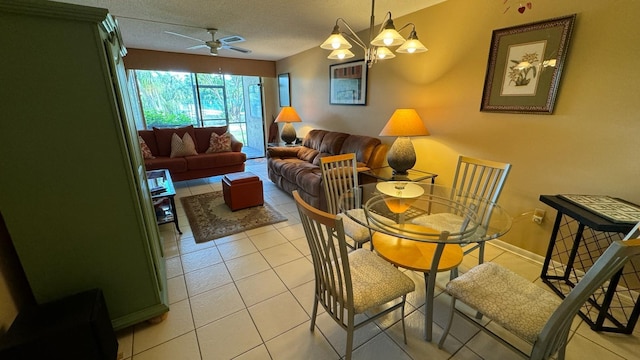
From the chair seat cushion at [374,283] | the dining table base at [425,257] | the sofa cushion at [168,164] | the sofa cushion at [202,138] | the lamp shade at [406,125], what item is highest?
the lamp shade at [406,125]

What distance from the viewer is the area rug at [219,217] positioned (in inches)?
111

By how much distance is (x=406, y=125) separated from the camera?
2.55 metres

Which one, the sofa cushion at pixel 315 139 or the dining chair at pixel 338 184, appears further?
the sofa cushion at pixel 315 139

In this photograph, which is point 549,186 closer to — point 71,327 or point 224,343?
point 224,343

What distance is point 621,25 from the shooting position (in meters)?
1.62

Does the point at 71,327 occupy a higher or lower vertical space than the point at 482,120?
lower

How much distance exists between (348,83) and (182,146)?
2.99m

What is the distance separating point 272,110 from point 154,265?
5429 mm

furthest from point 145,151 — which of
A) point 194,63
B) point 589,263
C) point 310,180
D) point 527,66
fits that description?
point 589,263

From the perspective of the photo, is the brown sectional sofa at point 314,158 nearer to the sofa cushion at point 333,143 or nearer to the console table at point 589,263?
the sofa cushion at point 333,143

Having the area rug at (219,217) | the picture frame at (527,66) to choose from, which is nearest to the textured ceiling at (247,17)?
the picture frame at (527,66)

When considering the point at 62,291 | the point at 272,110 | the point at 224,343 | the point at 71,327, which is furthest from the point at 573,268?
the point at 272,110

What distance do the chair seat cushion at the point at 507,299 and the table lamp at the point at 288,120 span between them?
394 cm

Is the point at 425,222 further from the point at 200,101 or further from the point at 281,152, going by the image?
the point at 200,101
